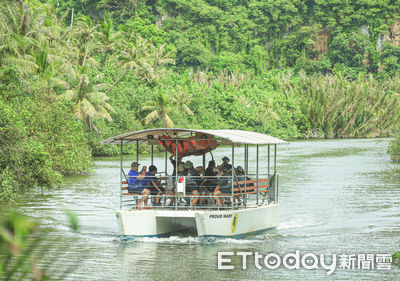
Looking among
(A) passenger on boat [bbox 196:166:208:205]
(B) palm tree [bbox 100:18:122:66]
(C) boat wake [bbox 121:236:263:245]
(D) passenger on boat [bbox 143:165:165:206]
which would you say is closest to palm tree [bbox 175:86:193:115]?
(B) palm tree [bbox 100:18:122:66]

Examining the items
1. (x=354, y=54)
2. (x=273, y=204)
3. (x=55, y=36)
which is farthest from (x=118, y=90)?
(x=354, y=54)

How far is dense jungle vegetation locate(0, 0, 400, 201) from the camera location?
97.2 ft

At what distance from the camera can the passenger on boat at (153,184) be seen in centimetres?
1424

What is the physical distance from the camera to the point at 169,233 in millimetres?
14586

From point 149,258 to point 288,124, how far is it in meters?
61.7

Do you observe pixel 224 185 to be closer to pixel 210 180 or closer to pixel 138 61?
pixel 210 180

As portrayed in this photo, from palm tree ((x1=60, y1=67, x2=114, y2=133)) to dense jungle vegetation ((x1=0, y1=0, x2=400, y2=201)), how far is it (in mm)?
94

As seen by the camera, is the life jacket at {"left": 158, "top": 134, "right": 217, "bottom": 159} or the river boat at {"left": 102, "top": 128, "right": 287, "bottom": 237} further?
the life jacket at {"left": 158, "top": 134, "right": 217, "bottom": 159}

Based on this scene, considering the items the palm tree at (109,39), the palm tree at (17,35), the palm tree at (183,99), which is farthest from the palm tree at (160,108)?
the palm tree at (17,35)

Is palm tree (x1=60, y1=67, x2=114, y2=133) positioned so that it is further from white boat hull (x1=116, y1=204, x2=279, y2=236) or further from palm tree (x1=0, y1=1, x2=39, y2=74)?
white boat hull (x1=116, y1=204, x2=279, y2=236)

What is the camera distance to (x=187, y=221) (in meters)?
14.4

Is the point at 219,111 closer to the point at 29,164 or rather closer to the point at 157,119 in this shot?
the point at 157,119

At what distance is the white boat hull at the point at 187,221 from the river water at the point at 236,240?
0.27 metres

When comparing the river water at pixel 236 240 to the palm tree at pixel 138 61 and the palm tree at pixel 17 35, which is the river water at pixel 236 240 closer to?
the palm tree at pixel 17 35
